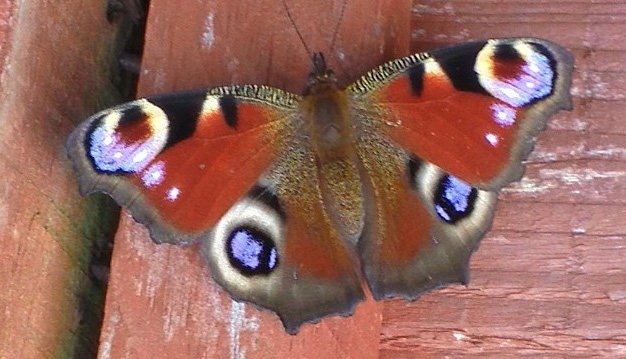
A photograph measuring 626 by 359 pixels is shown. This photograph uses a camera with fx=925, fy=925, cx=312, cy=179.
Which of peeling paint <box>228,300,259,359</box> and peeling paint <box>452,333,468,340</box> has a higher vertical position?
peeling paint <box>452,333,468,340</box>

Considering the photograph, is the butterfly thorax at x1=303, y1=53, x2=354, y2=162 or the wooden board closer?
the wooden board

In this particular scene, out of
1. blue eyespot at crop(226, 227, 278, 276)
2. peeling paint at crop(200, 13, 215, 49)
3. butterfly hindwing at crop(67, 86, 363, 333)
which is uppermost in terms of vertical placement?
peeling paint at crop(200, 13, 215, 49)

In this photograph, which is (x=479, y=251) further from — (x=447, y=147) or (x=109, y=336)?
(x=109, y=336)

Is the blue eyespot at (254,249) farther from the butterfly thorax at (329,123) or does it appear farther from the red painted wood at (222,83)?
the butterfly thorax at (329,123)

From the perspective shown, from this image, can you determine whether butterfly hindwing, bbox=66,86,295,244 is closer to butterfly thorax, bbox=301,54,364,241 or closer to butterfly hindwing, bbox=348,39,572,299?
butterfly thorax, bbox=301,54,364,241

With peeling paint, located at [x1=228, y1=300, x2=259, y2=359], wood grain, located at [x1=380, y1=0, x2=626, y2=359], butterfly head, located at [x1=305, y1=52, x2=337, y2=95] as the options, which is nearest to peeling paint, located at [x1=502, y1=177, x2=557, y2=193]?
wood grain, located at [x1=380, y1=0, x2=626, y2=359]

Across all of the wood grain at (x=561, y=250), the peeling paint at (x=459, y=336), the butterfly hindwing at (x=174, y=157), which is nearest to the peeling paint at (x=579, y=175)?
the wood grain at (x=561, y=250)

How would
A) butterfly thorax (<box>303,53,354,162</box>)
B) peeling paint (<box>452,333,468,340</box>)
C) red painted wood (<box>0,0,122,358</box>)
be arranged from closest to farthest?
red painted wood (<box>0,0,122,358</box>), peeling paint (<box>452,333,468,340</box>), butterfly thorax (<box>303,53,354,162</box>)

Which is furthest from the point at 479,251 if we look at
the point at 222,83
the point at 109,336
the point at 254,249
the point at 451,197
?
the point at 109,336

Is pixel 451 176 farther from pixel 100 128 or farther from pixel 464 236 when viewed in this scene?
pixel 100 128
